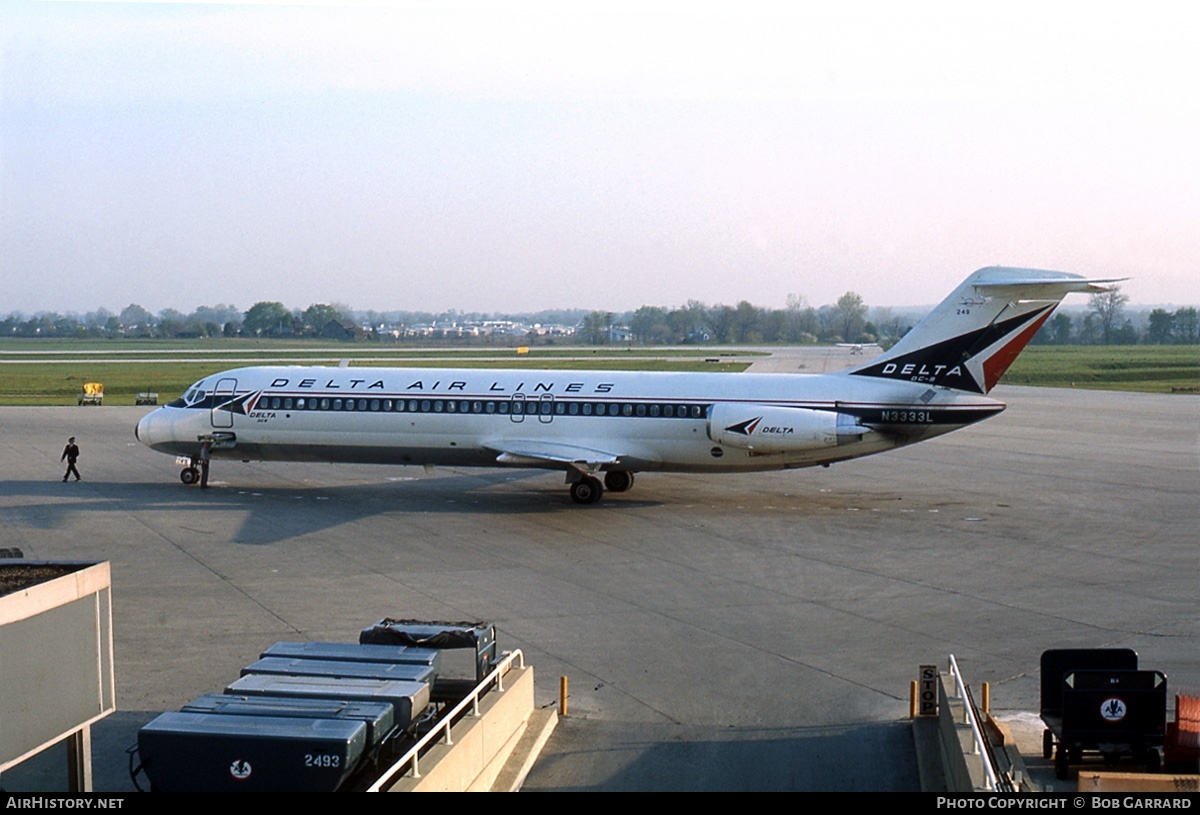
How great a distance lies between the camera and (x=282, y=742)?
8.12 m

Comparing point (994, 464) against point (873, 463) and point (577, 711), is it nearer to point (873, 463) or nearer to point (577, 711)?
point (873, 463)

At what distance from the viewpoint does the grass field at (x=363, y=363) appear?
7219cm

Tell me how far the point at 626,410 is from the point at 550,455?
221cm

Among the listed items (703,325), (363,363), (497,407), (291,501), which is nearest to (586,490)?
(497,407)

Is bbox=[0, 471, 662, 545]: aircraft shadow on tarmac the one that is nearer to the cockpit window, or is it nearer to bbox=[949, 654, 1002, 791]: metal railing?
the cockpit window

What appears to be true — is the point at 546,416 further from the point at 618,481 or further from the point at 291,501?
the point at 291,501

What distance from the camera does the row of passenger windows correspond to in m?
27.4

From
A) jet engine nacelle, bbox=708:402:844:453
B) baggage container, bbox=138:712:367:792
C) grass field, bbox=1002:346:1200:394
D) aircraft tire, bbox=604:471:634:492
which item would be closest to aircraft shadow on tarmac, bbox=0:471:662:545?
aircraft tire, bbox=604:471:634:492

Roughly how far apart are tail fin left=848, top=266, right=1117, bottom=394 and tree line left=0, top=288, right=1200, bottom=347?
198ft

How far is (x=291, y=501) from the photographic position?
93.1 feet

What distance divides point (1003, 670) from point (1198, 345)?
3572 inches

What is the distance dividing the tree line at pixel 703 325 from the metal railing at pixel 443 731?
256ft

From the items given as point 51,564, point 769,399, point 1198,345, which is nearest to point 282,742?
point 51,564

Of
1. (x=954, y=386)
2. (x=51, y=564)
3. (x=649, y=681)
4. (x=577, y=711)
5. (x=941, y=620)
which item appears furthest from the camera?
(x=954, y=386)
